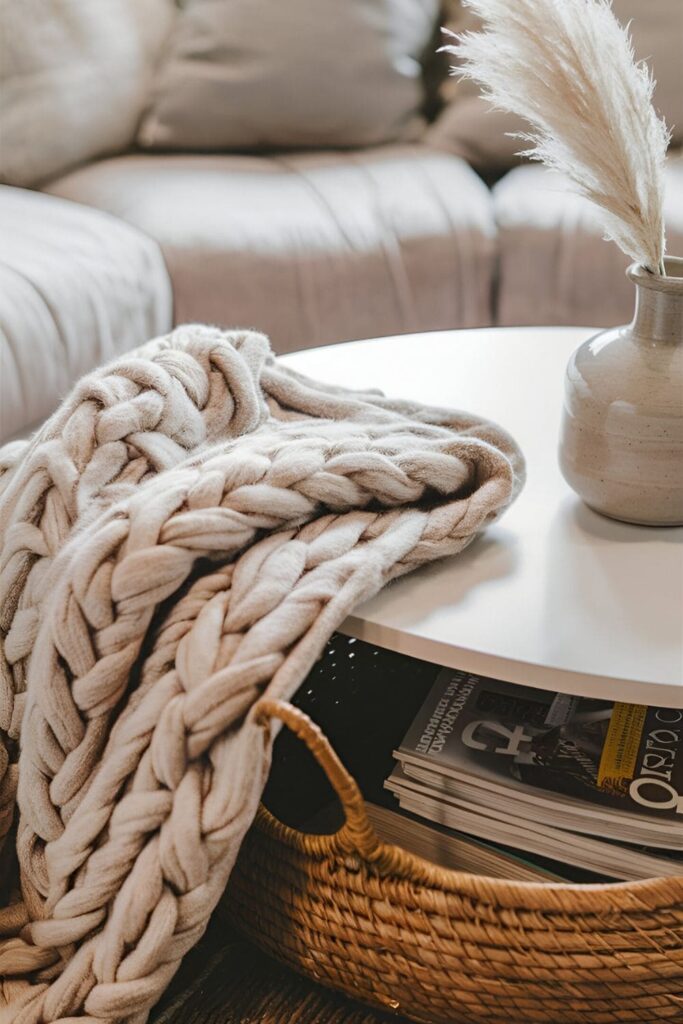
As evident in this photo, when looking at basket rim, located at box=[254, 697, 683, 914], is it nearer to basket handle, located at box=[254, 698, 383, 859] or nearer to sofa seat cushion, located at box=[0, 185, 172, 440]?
basket handle, located at box=[254, 698, 383, 859]

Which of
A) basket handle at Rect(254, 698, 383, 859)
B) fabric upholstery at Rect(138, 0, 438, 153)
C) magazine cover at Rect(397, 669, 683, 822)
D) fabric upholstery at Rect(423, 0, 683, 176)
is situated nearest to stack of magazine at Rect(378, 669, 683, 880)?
magazine cover at Rect(397, 669, 683, 822)

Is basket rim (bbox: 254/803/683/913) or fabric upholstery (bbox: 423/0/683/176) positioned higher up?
fabric upholstery (bbox: 423/0/683/176)

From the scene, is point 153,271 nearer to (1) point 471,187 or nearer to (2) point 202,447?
(1) point 471,187

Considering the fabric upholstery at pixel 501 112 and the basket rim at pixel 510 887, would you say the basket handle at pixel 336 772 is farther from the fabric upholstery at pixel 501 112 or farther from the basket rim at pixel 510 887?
the fabric upholstery at pixel 501 112

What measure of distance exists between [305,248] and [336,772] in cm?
114

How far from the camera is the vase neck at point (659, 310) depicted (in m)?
0.78

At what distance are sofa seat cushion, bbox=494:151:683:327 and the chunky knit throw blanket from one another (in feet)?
3.14

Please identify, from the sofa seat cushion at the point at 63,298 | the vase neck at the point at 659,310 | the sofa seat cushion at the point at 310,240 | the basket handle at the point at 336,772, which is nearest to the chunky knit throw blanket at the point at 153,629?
the basket handle at the point at 336,772

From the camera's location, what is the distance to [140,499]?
28.3 inches

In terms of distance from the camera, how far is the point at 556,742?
81 centimetres

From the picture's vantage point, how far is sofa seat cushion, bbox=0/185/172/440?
1.31 m

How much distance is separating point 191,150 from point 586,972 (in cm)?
162

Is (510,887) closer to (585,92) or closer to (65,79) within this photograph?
(585,92)

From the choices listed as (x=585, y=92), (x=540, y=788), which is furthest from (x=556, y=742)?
(x=585, y=92)
